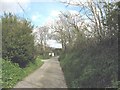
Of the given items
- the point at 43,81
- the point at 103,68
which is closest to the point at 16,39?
the point at 43,81

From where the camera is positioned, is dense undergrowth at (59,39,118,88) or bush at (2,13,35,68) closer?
dense undergrowth at (59,39,118,88)

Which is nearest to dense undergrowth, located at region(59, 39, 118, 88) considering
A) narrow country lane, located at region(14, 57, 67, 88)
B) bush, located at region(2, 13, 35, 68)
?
narrow country lane, located at region(14, 57, 67, 88)

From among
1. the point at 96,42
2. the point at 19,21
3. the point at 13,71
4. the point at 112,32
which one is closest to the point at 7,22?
the point at 19,21

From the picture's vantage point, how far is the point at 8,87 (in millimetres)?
17391

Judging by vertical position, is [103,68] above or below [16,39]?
below

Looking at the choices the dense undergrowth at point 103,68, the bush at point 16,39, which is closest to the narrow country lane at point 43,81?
the bush at point 16,39

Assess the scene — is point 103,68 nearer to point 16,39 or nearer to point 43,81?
point 43,81

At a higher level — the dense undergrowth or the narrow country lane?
the dense undergrowth

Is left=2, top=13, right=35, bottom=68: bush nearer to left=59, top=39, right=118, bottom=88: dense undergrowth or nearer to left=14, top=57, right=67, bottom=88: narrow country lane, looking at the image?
left=14, top=57, right=67, bottom=88: narrow country lane

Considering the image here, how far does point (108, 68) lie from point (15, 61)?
52.2ft

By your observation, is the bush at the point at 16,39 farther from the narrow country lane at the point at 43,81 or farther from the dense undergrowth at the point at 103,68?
the dense undergrowth at the point at 103,68

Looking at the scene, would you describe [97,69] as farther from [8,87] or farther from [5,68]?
[5,68]

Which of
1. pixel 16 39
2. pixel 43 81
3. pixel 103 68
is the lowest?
pixel 43 81

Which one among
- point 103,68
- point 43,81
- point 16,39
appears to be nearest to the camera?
point 103,68
